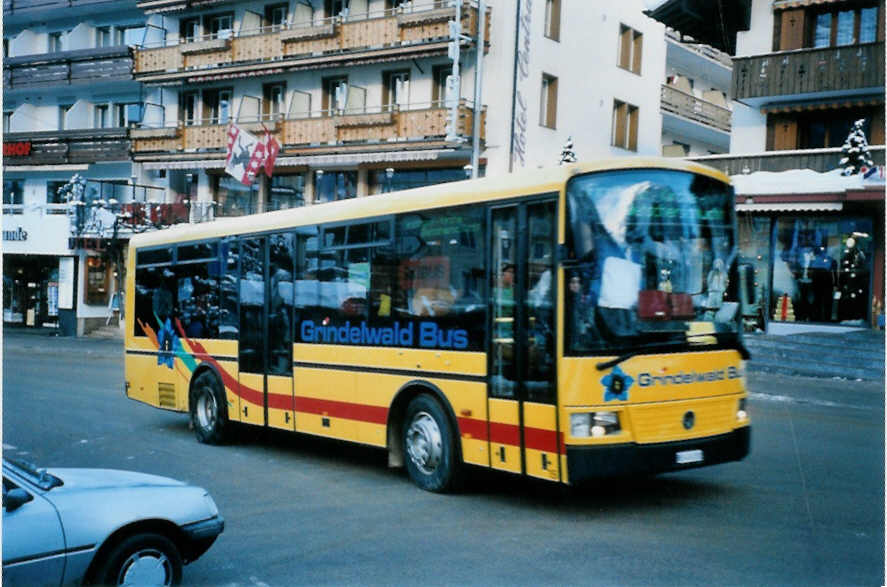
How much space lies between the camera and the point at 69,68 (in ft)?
136

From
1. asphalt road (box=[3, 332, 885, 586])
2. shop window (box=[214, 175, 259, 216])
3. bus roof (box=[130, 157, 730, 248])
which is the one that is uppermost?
shop window (box=[214, 175, 259, 216])

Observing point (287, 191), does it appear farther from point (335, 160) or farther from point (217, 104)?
point (217, 104)

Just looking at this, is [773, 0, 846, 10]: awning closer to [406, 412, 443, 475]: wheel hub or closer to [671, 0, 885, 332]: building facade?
[671, 0, 885, 332]: building facade

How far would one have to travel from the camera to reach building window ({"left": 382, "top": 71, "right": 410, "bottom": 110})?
1271 inches

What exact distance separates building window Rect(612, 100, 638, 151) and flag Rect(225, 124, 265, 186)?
13.3 meters

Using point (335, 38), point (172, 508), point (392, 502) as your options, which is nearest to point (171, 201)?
point (335, 38)

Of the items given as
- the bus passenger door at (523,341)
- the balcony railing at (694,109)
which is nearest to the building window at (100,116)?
the balcony railing at (694,109)

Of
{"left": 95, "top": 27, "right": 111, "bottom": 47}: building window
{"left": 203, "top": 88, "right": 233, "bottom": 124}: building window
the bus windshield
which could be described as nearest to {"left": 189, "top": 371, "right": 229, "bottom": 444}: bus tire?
the bus windshield

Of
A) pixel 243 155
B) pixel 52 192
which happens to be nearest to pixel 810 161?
pixel 243 155

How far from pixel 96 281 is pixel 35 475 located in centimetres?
3659

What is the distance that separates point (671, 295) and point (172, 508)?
435cm

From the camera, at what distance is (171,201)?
38406mm

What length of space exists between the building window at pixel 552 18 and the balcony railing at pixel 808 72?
5.92 meters

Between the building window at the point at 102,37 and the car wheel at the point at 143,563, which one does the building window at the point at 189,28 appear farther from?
the car wheel at the point at 143,563
